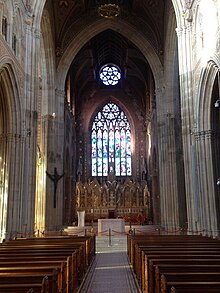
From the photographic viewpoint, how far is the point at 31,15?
1927cm

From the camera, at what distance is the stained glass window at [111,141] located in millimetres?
42469

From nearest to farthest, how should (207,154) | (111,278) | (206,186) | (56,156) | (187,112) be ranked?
1. (111,278)
2. (206,186)
3. (207,154)
4. (187,112)
5. (56,156)

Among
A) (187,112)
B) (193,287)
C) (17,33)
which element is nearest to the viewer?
(193,287)

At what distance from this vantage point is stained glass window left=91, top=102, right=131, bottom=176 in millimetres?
42469

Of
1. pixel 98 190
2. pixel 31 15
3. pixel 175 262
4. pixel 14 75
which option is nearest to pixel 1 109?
pixel 14 75

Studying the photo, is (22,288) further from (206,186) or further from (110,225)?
A: (110,225)

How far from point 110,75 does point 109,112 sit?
4606mm

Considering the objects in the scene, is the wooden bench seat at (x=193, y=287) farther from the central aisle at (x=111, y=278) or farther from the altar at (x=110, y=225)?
the altar at (x=110, y=225)

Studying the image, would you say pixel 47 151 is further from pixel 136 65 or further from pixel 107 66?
pixel 107 66

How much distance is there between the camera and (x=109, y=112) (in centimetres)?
4403

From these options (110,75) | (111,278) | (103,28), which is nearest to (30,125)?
(111,278)

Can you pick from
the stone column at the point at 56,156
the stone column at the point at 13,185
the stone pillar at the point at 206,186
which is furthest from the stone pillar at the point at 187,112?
the stone column at the point at 56,156

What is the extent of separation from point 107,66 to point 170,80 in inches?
693

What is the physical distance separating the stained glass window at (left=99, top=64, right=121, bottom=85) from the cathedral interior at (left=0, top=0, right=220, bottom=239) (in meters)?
0.12
